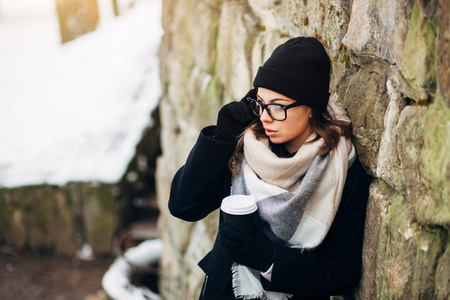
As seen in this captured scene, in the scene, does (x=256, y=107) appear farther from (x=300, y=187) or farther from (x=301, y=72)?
(x=300, y=187)

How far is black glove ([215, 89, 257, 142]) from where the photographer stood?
5.17ft

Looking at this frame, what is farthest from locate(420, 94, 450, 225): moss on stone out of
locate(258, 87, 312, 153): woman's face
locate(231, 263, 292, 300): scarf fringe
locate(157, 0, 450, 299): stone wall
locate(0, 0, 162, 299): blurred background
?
locate(0, 0, 162, 299): blurred background

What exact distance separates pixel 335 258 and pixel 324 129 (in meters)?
0.40

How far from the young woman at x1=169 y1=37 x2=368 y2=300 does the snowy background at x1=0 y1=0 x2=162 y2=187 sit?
5.04 m

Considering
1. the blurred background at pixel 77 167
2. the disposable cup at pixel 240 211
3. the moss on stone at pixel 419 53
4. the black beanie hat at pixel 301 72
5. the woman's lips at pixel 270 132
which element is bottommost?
the blurred background at pixel 77 167

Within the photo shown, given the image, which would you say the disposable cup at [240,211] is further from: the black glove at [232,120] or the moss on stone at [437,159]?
the moss on stone at [437,159]

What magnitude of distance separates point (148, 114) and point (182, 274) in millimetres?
3460

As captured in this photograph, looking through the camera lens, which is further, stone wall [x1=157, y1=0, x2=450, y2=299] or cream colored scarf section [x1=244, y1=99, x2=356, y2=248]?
cream colored scarf section [x1=244, y1=99, x2=356, y2=248]

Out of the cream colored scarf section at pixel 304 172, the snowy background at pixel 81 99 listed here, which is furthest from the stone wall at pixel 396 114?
the snowy background at pixel 81 99

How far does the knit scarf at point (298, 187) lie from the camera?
1392mm

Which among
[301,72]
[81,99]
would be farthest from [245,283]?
[81,99]

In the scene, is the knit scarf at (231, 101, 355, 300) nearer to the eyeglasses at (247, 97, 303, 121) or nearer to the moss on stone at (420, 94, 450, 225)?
the eyeglasses at (247, 97, 303, 121)

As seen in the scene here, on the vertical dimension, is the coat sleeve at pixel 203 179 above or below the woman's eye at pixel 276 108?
below

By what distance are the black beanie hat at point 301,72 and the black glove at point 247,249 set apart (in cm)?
44
